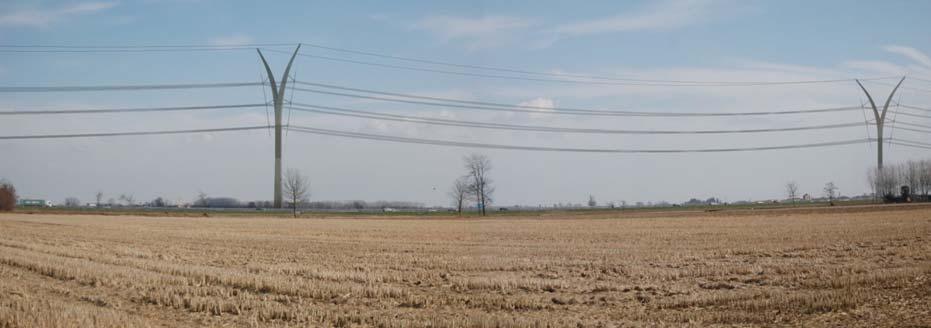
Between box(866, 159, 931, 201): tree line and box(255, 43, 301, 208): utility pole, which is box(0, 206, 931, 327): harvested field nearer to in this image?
box(255, 43, 301, 208): utility pole

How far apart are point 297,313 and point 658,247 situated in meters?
22.2

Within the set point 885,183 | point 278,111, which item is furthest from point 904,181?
point 278,111

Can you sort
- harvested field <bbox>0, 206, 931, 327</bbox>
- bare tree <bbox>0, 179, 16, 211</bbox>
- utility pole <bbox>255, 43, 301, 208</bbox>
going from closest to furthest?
1. harvested field <bbox>0, 206, 931, 327</bbox>
2. utility pole <bbox>255, 43, 301, 208</bbox>
3. bare tree <bbox>0, 179, 16, 211</bbox>

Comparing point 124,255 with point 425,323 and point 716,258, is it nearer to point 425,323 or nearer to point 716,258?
point 425,323

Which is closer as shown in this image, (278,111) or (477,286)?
(477,286)

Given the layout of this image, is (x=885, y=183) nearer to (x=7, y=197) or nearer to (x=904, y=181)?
(x=904, y=181)

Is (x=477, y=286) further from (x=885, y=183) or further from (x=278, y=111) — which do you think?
(x=885, y=183)

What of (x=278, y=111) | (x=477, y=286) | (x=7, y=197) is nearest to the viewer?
(x=477, y=286)

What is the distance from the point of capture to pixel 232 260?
27891 mm

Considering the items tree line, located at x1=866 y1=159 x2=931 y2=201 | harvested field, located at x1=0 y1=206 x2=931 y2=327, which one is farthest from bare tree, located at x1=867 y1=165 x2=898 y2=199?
harvested field, located at x1=0 y1=206 x2=931 y2=327

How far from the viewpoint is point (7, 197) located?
101 metres

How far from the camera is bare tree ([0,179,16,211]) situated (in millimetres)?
99812

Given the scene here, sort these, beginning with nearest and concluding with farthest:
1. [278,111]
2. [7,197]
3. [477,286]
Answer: [477,286], [278,111], [7,197]

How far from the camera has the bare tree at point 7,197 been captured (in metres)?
99.8
